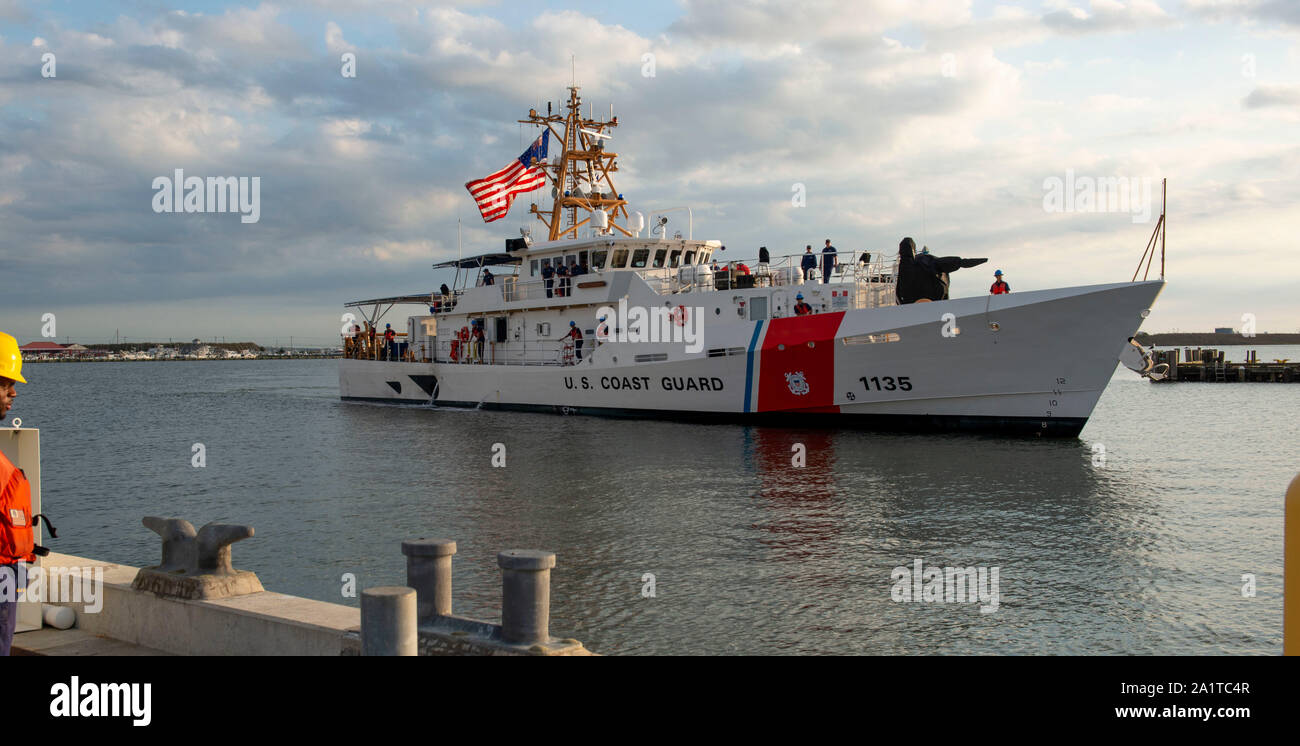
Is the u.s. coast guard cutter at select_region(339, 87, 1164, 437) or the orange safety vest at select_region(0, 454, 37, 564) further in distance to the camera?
the u.s. coast guard cutter at select_region(339, 87, 1164, 437)

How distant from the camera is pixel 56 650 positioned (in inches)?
187

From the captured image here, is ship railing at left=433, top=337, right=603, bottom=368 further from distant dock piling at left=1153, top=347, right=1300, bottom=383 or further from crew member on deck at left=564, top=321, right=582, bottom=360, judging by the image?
distant dock piling at left=1153, top=347, right=1300, bottom=383

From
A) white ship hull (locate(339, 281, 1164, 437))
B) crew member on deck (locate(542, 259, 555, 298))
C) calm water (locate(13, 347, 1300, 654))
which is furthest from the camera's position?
crew member on deck (locate(542, 259, 555, 298))

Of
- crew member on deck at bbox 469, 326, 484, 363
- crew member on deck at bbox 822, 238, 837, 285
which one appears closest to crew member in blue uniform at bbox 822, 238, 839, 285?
crew member on deck at bbox 822, 238, 837, 285

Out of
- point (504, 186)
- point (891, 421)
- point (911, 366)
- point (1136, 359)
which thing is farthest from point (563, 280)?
point (1136, 359)

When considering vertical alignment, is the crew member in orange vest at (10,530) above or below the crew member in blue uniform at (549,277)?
below

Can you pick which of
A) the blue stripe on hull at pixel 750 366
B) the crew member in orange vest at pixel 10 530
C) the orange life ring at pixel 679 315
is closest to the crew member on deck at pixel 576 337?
the orange life ring at pixel 679 315

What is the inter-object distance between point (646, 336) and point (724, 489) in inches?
414

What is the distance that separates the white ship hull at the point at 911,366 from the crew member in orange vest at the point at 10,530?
58.0 feet

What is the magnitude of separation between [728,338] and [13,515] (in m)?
19.0

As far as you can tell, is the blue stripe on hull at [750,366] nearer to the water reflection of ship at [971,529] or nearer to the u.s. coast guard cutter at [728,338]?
the u.s. coast guard cutter at [728,338]

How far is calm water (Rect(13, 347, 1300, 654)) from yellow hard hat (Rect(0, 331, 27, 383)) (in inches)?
179

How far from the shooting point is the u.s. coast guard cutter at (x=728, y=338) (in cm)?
1861

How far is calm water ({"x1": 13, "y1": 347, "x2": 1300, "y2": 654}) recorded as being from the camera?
744 cm
